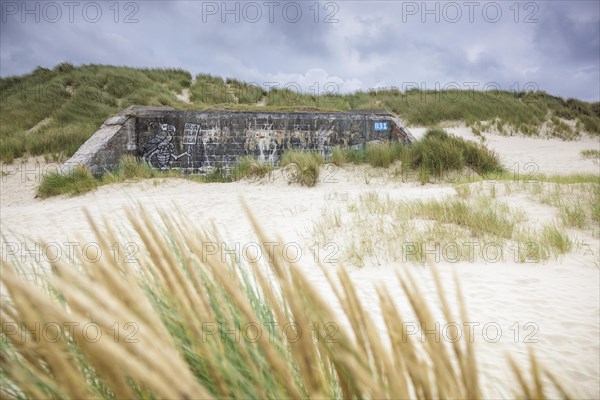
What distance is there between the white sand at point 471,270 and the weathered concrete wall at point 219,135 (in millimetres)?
1692

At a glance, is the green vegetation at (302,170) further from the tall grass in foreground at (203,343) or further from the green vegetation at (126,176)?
the tall grass in foreground at (203,343)

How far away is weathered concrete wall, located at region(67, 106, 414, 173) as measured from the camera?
36.0ft

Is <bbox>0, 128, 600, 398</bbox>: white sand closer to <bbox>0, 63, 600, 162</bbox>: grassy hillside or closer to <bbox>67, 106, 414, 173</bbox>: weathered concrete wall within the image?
<bbox>67, 106, 414, 173</bbox>: weathered concrete wall

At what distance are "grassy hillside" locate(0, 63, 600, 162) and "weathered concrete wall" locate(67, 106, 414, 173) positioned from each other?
4.48 metres

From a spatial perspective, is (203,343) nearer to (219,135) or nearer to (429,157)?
(429,157)

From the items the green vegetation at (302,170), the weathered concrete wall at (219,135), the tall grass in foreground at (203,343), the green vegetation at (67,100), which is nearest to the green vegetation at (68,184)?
the weathered concrete wall at (219,135)

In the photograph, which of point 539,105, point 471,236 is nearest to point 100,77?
point 471,236

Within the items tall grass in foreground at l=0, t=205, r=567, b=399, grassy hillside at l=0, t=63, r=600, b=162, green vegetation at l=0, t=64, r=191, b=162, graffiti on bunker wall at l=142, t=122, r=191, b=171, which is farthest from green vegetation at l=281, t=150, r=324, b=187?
tall grass in foreground at l=0, t=205, r=567, b=399

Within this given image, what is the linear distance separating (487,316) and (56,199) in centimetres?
959

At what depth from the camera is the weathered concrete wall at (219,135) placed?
36.0 ft

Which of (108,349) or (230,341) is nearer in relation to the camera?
(108,349)

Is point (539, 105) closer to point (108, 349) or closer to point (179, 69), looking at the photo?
point (179, 69)

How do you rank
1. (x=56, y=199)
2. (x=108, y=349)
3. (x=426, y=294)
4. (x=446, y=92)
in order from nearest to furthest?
(x=108, y=349), (x=426, y=294), (x=56, y=199), (x=446, y=92)

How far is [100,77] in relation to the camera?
67.2 feet
